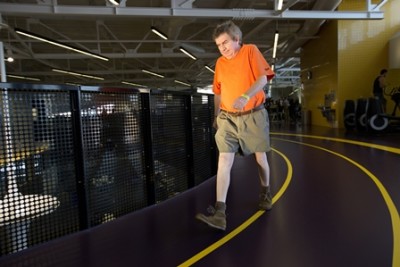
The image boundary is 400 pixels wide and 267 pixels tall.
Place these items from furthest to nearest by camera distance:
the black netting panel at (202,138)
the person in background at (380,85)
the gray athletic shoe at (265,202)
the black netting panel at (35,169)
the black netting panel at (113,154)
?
1. the person in background at (380,85)
2. the black netting panel at (202,138)
3. the gray athletic shoe at (265,202)
4. the black netting panel at (113,154)
5. the black netting panel at (35,169)

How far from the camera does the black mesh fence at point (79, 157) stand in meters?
2.43

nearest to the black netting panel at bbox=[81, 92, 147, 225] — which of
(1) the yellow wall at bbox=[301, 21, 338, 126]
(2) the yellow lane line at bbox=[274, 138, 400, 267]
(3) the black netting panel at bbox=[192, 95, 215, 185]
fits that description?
(3) the black netting panel at bbox=[192, 95, 215, 185]

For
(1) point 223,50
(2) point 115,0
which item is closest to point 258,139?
(1) point 223,50

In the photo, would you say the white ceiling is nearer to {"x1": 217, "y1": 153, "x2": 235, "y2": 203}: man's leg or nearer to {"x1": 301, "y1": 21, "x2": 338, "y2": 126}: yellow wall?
{"x1": 301, "y1": 21, "x2": 338, "y2": 126}: yellow wall

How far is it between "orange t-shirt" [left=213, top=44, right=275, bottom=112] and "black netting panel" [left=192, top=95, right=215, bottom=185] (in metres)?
1.46

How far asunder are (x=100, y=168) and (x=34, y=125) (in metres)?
0.72

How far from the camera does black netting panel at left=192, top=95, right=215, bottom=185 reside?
14.3ft

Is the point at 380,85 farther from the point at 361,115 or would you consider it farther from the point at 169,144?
the point at 169,144

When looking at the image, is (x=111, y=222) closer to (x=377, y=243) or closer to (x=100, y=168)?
(x=100, y=168)

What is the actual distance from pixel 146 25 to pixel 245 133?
12281 mm

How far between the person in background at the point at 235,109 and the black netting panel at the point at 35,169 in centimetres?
121

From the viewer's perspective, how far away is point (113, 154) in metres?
3.13

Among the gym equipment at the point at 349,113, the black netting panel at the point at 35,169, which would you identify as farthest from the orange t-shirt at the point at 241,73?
the gym equipment at the point at 349,113

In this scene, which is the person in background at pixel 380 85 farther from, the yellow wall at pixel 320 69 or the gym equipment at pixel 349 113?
the yellow wall at pixel 320 69
